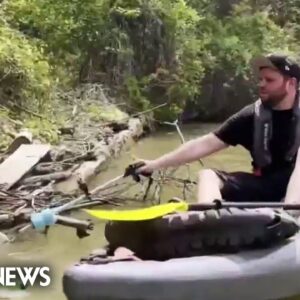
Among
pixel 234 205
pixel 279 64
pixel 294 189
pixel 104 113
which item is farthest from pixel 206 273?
pixel 104 113

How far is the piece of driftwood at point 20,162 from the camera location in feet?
20.9

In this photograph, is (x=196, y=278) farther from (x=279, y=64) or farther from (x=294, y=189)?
(x=279, y=64)

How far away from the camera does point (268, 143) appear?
172 inches

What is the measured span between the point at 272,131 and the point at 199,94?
1068cm

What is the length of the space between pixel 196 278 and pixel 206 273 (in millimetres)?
56

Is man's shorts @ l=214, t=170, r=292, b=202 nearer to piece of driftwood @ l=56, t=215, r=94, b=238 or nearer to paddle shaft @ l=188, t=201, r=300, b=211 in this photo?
paddle shaft @ l=188, t=201, r=300, b=211

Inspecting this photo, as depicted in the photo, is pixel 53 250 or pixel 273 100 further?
pixel 53 250

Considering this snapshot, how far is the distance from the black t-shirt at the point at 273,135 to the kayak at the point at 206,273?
2.47ft

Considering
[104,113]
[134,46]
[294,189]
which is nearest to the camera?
[294,189]

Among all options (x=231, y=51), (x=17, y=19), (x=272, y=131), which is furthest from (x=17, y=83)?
(x=231, y=51)

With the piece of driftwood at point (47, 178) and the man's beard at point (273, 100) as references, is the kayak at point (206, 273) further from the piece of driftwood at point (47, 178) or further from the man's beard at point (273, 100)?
the piece of driftwood at point (47, 178)

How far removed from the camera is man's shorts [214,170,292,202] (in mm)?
4374

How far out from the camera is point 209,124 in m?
15.0

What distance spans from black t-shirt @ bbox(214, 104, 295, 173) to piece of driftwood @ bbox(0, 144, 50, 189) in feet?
7.50
